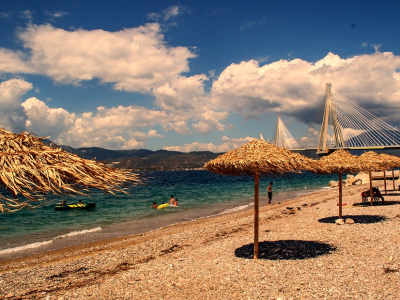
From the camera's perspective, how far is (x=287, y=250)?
23.3 feet

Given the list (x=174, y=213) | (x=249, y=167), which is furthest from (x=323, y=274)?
(x=174, y=213)

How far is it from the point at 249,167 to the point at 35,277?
6169 mm

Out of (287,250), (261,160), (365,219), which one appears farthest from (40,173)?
(365,219)

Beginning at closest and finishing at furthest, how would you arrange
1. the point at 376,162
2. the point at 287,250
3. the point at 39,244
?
1. the point at 287,250
2. the point at 376,162
3. the point at 39,244

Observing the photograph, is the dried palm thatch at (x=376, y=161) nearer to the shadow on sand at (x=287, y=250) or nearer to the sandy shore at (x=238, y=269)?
the sandy shore at (x=238, y=269)

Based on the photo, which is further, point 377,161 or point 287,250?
point 377,161

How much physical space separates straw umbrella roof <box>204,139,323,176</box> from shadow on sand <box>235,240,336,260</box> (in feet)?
6.75

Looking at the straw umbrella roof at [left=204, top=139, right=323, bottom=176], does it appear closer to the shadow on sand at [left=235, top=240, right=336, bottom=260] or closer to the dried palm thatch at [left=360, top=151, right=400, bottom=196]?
the shadow on sand at [left=235, top=240, right=336, bottom=260]

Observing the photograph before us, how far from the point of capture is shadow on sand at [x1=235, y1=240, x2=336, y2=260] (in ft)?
21.8

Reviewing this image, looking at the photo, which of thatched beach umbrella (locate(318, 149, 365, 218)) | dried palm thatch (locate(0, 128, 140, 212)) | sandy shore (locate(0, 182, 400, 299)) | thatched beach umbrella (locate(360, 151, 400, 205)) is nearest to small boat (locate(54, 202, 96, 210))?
sandy shore (locate(0, 182, 400, 299))

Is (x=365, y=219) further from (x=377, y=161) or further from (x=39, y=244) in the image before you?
(x=39, y=244)

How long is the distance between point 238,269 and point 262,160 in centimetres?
243

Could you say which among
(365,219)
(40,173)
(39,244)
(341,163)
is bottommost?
(39,244)

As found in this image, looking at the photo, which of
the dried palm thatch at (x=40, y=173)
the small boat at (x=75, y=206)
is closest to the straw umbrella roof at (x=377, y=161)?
the dried palm thatch at (x=40, y=173)
